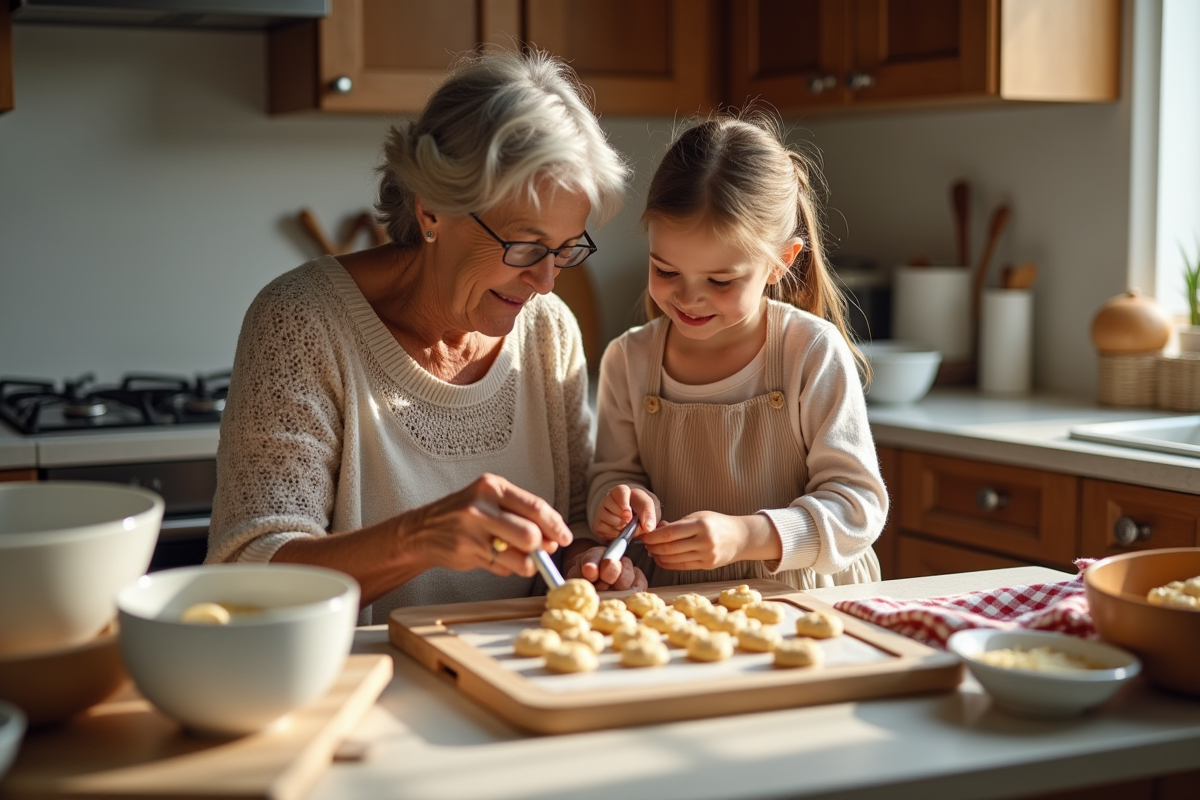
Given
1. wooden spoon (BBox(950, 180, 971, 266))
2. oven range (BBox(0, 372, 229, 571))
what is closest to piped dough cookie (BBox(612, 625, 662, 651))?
oven range (BBox(0, 372, 229, 571))

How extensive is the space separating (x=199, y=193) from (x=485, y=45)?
2.81 ft

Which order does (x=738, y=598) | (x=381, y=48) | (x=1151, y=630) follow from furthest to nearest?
(x=381, y=48) < (x=738, y=598) < (x=1151, y=630)

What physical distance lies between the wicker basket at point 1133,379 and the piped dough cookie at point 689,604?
5.45 feet

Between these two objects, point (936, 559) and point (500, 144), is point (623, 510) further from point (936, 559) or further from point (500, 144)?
point (936, 559)

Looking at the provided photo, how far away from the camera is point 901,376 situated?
2721mm

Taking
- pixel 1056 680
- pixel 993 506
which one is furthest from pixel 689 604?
pixel 993 506

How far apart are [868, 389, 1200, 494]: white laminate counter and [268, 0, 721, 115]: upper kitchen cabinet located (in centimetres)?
97

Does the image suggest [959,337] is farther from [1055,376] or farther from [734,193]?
[734,193]

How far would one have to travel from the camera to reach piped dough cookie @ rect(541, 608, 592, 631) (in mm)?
1174

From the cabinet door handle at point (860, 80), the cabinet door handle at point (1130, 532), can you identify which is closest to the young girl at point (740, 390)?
the cabinet door handle at point (1130, 532)

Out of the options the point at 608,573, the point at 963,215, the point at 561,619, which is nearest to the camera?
the point at 561,619

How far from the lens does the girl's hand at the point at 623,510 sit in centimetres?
149

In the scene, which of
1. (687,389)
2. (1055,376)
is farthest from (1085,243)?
(687,389)

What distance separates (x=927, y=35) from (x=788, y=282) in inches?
44.0
